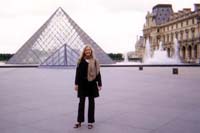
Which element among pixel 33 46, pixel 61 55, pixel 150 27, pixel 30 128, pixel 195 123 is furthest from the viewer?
pixel 150 27

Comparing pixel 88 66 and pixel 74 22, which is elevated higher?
pixel 74 22

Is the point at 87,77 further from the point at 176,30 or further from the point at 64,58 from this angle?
the point at 176,30

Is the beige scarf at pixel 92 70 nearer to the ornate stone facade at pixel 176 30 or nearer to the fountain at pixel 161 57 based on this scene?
the fountain at pixel 161 57

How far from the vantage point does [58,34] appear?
41.8 meters

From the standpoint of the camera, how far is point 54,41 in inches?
1644

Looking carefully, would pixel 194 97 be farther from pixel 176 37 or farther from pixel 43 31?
pixel 176 37

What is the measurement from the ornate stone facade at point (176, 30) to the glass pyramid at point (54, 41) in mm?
38829

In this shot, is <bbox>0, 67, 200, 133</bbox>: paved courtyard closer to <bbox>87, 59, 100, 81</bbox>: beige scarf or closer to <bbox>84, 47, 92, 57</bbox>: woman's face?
<bbox>87, 59, 100, 81</bbox>: beige scarf

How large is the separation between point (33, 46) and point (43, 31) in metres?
2.50

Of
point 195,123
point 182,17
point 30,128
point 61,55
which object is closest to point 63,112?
point 30,128

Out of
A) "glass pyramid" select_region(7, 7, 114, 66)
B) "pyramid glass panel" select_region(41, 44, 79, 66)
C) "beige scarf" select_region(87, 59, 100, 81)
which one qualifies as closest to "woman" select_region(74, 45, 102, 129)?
"beige scarf" select_region(87, 59, 100, 81)

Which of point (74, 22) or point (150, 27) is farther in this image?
point (150, 27)

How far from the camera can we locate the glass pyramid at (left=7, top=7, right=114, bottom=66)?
4062 cm

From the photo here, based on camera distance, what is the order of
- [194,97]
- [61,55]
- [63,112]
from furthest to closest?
[61,55] → [194,97] → [63,112]
